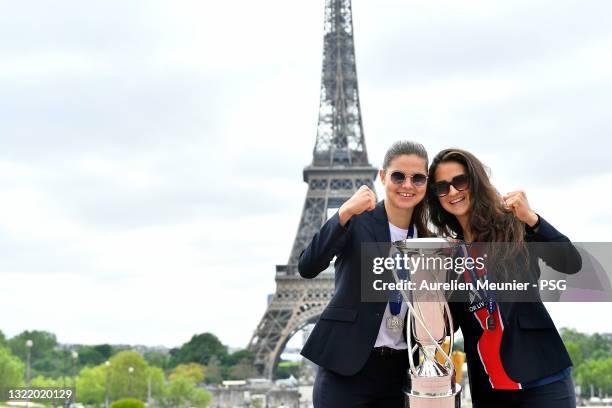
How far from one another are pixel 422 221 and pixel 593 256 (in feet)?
2.87

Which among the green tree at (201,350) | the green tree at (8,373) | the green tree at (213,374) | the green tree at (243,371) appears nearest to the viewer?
the green tree at (8,373)

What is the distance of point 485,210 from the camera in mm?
3729

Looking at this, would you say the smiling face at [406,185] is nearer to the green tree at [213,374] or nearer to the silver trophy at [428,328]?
the silver trophy at [428,328]

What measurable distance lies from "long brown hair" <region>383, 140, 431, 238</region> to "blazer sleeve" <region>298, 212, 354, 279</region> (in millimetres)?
353

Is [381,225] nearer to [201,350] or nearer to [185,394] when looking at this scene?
[185,394]

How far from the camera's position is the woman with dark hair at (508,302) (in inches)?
144

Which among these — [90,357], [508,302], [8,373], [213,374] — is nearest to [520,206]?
[508,302]

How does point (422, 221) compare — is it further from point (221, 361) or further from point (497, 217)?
point (221, 361)

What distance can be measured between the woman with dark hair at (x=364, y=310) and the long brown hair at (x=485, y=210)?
194mm

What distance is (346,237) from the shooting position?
3.89 m

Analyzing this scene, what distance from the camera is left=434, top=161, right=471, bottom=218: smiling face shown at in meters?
3.80

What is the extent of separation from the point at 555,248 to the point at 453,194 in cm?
56

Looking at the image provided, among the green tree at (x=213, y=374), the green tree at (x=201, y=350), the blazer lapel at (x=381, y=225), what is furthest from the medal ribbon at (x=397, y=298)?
the green tree at (x=201, y=350)

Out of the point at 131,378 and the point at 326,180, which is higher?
the point at 326,180
